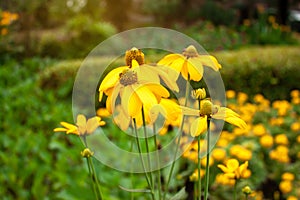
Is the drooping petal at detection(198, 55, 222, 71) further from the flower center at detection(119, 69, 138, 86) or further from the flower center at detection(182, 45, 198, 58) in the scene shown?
the flower center at detection(119, 69, 138, 86)

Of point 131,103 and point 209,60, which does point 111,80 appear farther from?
point 209,60

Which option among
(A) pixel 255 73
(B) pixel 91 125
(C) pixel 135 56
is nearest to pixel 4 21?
(A) pixel 255 73

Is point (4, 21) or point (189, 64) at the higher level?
point (4, 21)

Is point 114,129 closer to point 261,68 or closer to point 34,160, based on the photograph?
point 34,160

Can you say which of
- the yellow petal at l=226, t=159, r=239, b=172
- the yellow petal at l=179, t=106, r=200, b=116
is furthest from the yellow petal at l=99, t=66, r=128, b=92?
the yellow petal at l=226, t=159, r=239, b=172

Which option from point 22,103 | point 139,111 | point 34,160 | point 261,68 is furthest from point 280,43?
point 139,111
